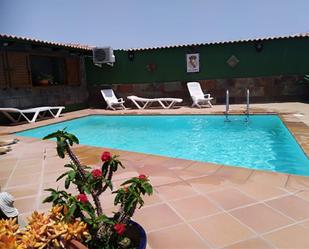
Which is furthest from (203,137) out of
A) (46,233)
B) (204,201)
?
(46,233)

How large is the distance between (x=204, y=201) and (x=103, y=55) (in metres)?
10.4

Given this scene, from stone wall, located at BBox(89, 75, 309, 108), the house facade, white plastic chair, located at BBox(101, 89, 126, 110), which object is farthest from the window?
stone wall, located at BBox(89, 75, 309, 108)

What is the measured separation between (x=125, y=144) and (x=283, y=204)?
15.9 feet

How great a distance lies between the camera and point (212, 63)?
12.1 meters

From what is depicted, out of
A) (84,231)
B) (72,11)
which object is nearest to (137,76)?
(72,11)

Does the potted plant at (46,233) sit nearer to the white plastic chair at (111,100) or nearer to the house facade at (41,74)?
the house facade at (41,74)

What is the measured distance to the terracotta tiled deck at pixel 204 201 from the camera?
2.24 meters

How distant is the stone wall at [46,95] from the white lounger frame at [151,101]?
2.44 m

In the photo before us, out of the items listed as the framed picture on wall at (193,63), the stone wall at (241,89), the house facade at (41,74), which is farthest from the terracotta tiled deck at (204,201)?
the framed picture on wall at (193,63)

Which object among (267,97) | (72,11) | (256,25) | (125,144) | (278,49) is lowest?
(125,144)

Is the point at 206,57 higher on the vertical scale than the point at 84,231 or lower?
higher

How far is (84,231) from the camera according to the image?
1.66 metres

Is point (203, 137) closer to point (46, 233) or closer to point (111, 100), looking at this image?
point (111, 100)

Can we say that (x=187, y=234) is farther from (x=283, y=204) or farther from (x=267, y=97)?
(x=267, y=97)
